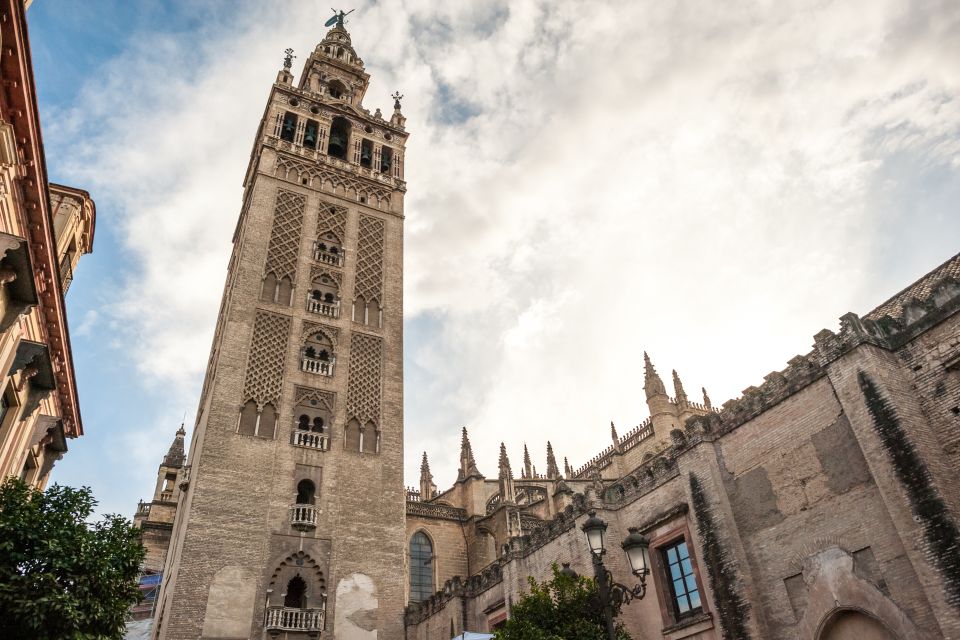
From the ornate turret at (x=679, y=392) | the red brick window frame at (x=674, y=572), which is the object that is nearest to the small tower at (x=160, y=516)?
the red brick window frame at (x=674, y=572)

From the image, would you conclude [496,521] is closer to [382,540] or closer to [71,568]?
[382,540]

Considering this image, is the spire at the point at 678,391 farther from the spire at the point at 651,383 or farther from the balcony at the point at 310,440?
the balcony at the point at 310,440

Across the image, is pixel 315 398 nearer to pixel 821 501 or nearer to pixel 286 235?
pixel 286 235

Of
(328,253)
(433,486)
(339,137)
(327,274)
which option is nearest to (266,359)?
(327,274)

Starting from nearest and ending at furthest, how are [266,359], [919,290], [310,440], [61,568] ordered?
[61,568], [919,290], [310,440], [266,359]

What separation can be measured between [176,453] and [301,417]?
18.6 meters

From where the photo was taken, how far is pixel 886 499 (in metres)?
10.7

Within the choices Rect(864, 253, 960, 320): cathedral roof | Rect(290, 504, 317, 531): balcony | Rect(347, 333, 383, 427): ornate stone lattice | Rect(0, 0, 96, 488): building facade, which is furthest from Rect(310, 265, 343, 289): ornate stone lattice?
Rect(864, 253, 960, 320): cathedral roof

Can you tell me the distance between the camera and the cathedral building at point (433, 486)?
11.1 meters

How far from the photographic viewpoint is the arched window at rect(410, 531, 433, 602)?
92.6 ft

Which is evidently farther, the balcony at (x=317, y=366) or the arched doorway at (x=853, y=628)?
the balcony at (x=317, y=366)

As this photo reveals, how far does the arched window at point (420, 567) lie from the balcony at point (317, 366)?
30.5 feet

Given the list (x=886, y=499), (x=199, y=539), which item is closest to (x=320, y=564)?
(x=199, y=539)

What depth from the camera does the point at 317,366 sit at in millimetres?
24312
